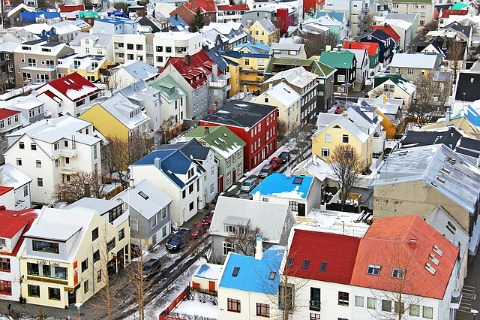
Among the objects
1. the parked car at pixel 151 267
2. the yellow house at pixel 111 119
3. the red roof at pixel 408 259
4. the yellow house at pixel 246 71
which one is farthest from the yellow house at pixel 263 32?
the red roof at pixel 408 259

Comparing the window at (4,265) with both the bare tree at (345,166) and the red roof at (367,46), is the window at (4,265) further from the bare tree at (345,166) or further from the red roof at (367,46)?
the red roof at (367,46)

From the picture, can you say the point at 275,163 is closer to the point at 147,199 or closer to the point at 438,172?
the point at 147,199

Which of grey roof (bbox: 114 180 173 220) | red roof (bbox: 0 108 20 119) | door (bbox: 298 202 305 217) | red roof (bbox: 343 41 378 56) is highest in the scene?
red roof (bbox: 0 108 20 119)

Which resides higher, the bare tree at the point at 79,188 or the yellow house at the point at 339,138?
the yellow house at the point at 339,138

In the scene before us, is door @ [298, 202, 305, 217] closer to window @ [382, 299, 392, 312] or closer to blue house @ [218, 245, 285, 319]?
blue house @ [218, 245, 285, 319]

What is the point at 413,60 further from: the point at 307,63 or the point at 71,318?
the point at 71,318

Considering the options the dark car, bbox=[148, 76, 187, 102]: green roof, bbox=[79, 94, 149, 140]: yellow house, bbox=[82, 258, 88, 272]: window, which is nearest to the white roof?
bbox=[148, 76, 187, 102]: green roof
